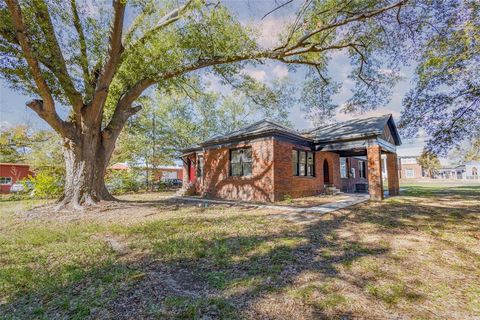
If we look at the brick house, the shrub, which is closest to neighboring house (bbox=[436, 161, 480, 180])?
the brick house

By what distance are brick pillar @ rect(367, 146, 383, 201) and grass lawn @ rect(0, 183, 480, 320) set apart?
479cm

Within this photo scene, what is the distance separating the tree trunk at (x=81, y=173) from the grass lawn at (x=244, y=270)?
2.85 metres

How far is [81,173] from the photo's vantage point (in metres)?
10.1

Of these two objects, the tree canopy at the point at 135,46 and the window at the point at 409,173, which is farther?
the window at the point at 409,173

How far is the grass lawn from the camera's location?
112 inches

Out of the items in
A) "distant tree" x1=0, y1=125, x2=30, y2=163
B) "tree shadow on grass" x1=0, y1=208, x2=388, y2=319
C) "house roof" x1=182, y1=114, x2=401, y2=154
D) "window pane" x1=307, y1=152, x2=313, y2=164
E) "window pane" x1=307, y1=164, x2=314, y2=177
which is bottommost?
"tree shadow on grass" x1=0, y1=208, x2=388, y2=319

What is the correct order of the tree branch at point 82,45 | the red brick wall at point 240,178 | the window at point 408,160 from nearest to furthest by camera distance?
the tree branch at point 82,45 → the red brick wall at point 240,178 → the window at point 408,160

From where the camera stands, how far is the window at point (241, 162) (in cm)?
1338

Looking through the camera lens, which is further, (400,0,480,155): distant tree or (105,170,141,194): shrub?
(105,170,141,194): shrub

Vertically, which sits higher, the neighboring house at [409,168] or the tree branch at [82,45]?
the tree branch at [82,45]

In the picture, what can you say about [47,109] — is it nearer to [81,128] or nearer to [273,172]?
[81,128]

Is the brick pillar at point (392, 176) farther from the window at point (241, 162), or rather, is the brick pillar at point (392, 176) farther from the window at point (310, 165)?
the window at point (241, 162)

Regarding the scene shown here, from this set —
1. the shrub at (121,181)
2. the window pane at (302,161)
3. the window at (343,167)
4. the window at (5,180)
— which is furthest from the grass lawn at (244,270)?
the window at (5,180)

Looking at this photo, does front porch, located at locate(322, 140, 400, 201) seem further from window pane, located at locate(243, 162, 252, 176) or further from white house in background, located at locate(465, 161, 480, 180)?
white house in background, located at locate(465, 161, 480, 180)
